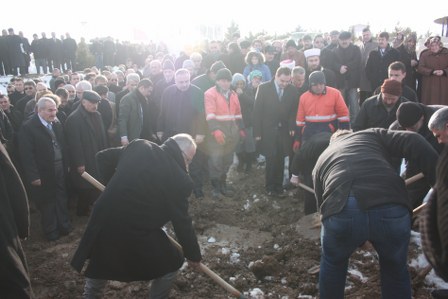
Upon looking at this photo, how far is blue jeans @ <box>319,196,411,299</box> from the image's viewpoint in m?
2.96

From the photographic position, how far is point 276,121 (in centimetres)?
657

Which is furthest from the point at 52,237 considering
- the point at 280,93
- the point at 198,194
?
the point at 280,93

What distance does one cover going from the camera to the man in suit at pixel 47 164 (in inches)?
207

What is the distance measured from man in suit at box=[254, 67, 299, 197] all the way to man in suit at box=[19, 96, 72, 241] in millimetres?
3033

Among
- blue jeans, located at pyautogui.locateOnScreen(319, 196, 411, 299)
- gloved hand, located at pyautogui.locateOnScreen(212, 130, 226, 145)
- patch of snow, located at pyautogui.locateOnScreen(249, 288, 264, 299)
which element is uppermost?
gloved hand, located at pyautogui.locateOnScreen(212, 130, 226, 145)

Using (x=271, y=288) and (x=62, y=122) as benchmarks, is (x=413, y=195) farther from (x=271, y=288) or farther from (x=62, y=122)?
(x=62, y=122)

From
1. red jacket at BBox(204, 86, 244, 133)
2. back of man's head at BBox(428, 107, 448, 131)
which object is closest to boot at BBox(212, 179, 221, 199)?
red jacket at BBox(204, 86, 244, 133)

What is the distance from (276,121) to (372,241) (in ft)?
12.1

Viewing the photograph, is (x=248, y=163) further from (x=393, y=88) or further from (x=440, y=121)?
(x=440, y=121)

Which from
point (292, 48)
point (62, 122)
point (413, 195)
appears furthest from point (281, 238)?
point (292, 48)

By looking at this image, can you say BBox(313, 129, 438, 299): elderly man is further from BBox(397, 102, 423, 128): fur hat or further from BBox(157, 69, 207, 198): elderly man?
BBox(157, 69, 207, 198): elderly man

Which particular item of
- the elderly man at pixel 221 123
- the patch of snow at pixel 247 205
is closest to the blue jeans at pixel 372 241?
the patch of snow at pixel 247 205

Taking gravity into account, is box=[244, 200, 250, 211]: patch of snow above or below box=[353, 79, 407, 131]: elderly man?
below

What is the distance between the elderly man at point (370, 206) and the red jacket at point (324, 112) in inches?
98.1
